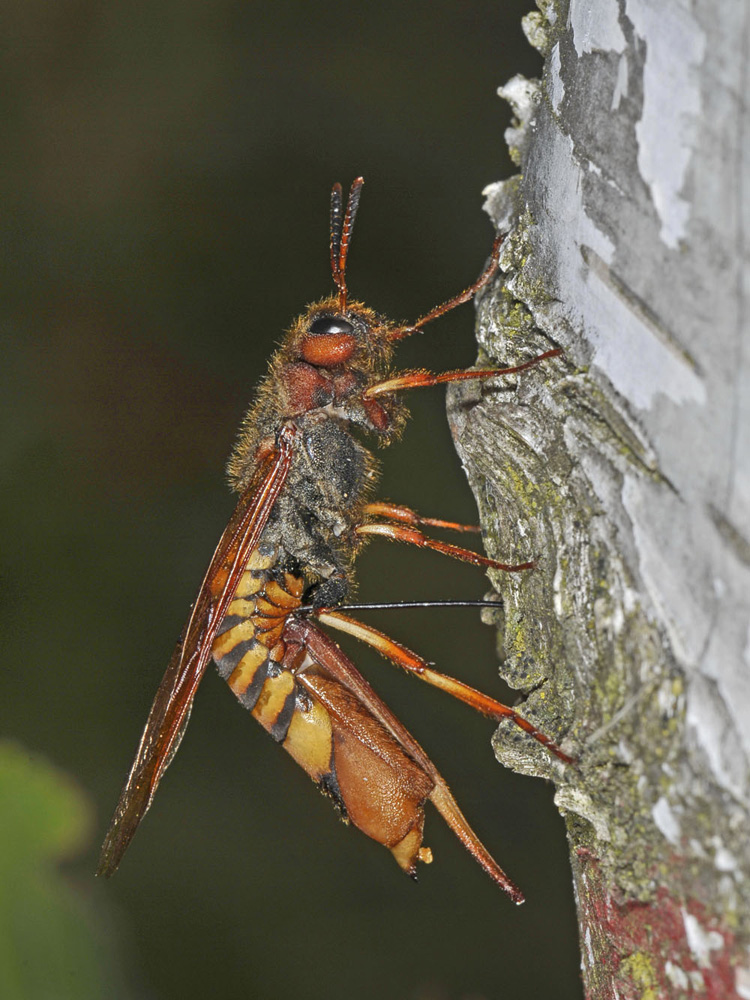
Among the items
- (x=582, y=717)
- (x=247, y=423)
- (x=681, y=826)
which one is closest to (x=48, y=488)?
(x=247, y=423)

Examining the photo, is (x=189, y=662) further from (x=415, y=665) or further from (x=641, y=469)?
(x=641, y=469)

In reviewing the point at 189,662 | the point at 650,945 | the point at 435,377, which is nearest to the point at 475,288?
the point at 435,377

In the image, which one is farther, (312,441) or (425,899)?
(425,899)

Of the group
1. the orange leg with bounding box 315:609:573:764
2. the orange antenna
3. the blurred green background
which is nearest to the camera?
the orange leg with bounding box 315:609:573:764

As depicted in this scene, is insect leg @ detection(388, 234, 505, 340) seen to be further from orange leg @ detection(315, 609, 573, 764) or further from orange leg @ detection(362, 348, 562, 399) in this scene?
orange leg @ detection(315, 609, 573, 764)

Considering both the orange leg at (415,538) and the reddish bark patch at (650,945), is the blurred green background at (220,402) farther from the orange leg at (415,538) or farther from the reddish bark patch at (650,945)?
the reddish bark patch at (650,945)

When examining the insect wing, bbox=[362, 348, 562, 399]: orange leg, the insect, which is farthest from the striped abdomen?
bbox=[362, 348, 562, 399]: orange leg

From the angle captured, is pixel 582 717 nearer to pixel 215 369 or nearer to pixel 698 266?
pixel 698 266
